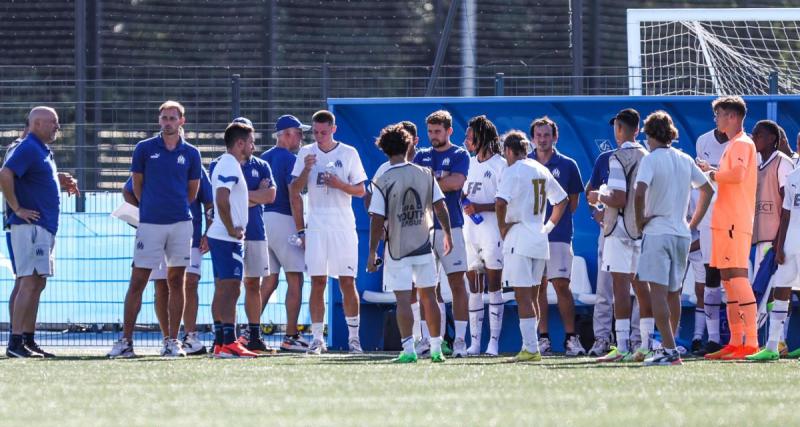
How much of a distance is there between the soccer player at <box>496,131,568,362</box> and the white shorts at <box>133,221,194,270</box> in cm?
249

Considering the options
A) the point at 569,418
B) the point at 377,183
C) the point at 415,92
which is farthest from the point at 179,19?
the point at 569,418

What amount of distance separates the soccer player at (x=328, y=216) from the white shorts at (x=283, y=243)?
421 millimetres

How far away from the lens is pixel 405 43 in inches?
754

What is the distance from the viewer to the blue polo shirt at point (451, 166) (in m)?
11.5

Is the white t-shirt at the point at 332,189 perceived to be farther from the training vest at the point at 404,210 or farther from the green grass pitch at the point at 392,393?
the green grass pitch at the point at 392,393

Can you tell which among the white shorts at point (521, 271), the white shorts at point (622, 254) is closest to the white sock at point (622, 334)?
the white shorts at point (622, 254)

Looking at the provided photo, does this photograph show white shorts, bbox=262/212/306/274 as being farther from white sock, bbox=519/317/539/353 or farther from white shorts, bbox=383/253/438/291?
white sock, bbox=519/317/539/353

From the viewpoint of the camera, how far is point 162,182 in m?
11.1

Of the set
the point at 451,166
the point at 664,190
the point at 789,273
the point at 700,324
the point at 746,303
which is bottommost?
the point at 700,324

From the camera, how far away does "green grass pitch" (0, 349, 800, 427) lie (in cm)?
613

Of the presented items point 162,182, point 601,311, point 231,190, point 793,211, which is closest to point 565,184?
point 601,311

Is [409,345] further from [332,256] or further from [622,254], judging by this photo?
[332,256]

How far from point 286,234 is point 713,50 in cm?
718

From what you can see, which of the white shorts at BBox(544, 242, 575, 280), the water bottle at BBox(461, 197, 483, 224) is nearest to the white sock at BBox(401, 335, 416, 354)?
the water bottle at BBox(461, 197, 483, 224)
